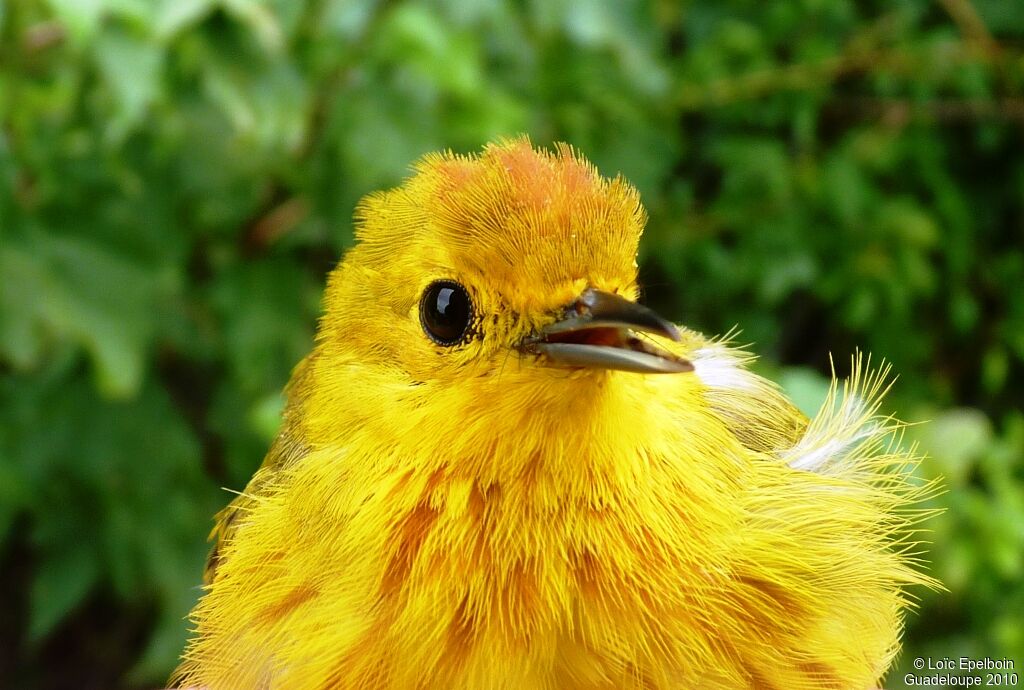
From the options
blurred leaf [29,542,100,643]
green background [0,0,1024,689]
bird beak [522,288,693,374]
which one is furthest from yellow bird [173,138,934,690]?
blurred leaf [29,542,100,643]

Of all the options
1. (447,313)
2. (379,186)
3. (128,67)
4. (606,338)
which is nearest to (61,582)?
(379,186)

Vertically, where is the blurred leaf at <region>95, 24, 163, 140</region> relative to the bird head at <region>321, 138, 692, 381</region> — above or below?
above

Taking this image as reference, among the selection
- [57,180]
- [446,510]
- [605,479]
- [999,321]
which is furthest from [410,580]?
[999,321]

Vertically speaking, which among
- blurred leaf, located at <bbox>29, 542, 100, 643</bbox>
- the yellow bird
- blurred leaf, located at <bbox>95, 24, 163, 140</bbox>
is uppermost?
blurred leaf, located at <bbox>95, 24, 163, 140</bbox>

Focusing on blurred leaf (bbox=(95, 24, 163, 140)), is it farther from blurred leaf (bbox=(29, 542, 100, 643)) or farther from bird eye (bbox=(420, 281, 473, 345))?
blurred leaf (bbox=(29, 542, 100, 643))

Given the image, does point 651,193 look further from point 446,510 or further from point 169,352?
point 446,510

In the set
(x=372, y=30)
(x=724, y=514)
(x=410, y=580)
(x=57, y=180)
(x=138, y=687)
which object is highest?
(x=372, y=30)

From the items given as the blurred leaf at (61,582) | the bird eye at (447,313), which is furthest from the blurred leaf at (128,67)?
the blurred leaf at (61,582)
